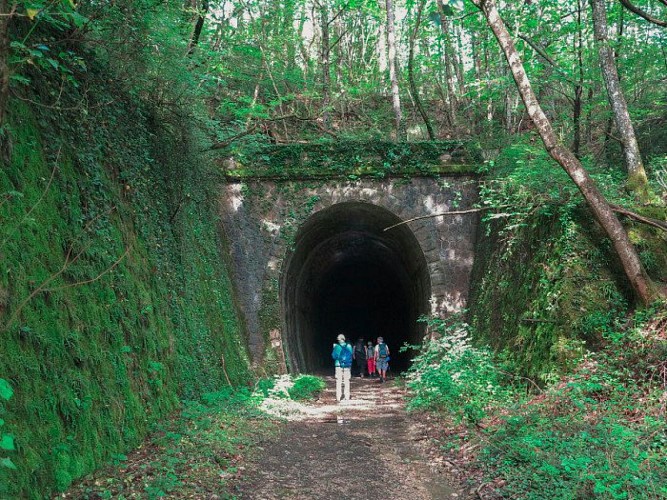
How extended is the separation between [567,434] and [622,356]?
Result: 5.87 ft

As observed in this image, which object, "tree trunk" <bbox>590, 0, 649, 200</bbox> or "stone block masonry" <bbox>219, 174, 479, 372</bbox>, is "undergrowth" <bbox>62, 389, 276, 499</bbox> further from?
"tree trunk" <bbox>590, 0, 649, 200</bbox>

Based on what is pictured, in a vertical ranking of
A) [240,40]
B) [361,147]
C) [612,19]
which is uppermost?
[240,40]

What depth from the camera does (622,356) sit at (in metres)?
6.07

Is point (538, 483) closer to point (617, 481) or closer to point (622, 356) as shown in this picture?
point (617, 481)

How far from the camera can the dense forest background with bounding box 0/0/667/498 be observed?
3918 mm

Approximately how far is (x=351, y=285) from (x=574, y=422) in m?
19.0

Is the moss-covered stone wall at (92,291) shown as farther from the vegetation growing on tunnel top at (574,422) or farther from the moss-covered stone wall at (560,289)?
the moss-covered stone wall at (560,289)

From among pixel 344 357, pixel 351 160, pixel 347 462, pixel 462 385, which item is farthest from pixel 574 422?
pixel 351 160

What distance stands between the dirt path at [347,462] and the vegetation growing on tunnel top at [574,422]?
1.42ft

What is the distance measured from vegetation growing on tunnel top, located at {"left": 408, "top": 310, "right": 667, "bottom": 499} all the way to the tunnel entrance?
221 inches

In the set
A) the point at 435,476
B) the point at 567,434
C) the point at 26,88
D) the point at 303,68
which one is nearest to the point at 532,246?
the point at 567,434

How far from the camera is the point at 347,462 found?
5.55 metres

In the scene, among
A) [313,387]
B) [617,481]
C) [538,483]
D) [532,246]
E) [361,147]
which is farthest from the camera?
[361,147]

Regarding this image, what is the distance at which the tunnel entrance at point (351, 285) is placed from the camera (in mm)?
13125
